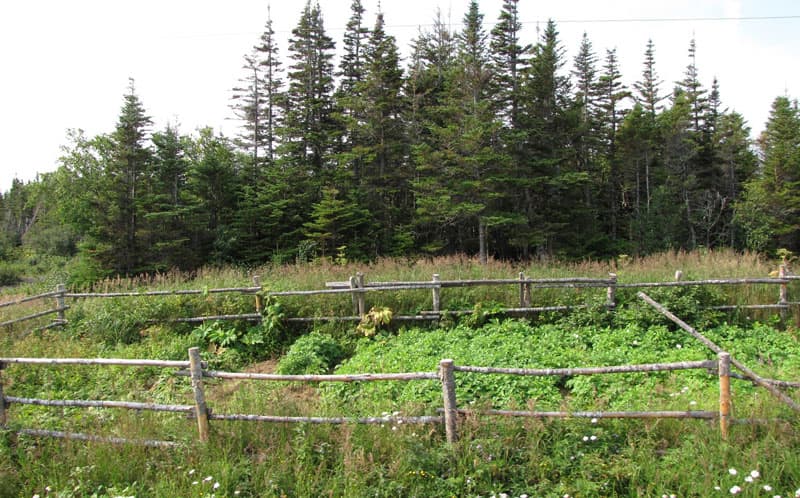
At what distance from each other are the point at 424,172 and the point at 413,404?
21178mm

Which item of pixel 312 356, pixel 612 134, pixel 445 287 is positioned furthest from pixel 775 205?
pixel 312 356

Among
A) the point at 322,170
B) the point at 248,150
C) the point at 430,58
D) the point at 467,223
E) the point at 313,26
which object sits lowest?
the point at 467,223

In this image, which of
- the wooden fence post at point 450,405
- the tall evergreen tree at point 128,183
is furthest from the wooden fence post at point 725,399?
the tall evergreen tree at point 128,183

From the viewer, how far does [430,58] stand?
93.4ft

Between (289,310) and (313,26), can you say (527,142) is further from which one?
(289,310)

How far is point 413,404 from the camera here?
163 inches

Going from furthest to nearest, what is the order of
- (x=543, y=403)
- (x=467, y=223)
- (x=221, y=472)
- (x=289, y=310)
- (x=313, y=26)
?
(x=313, y=26) < (x=467, y=223) < (x=289, y=310) < (x=543, y=403) < (x=221, y=472)

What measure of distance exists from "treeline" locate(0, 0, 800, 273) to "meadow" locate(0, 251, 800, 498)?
10936 millimetres

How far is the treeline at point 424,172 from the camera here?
21.1 meters

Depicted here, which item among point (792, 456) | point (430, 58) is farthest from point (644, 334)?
point (430, 58)

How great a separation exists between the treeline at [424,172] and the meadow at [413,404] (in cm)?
1094

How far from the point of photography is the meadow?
325cm

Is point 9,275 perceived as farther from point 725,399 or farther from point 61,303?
point 725,399

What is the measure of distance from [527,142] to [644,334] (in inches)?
720
